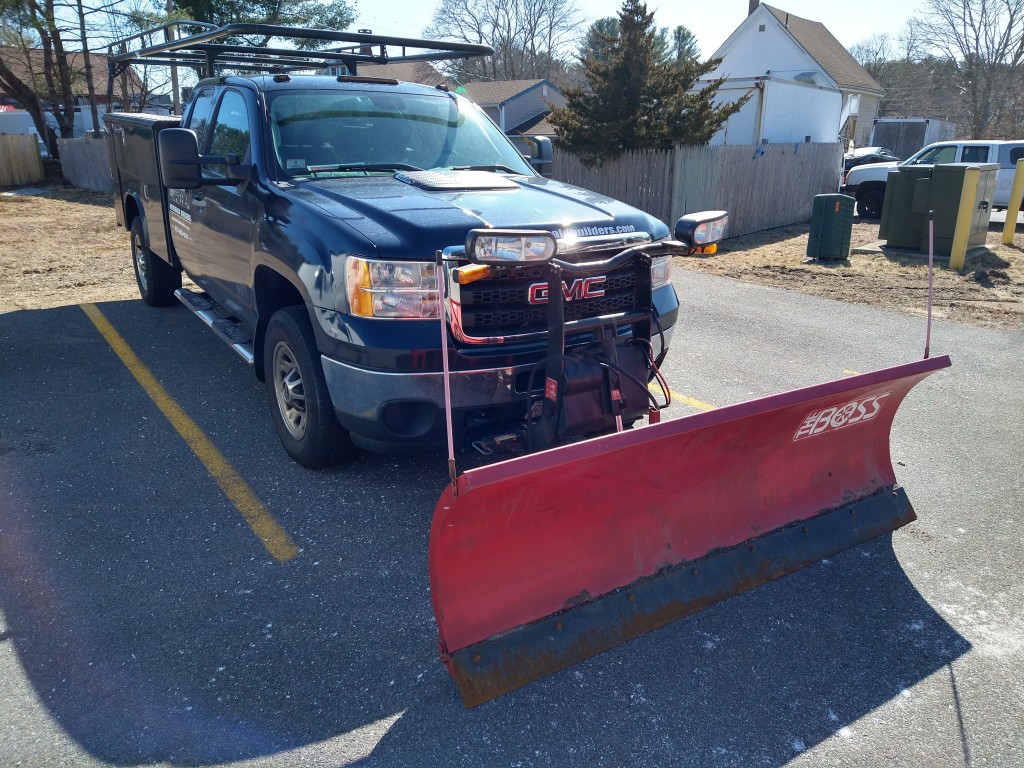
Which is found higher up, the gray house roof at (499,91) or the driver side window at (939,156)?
the gray house roof at (499,91)

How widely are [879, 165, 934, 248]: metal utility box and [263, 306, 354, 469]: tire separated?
441 inches

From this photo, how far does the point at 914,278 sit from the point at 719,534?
29.7ft

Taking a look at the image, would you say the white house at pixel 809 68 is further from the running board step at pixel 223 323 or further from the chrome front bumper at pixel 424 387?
the chrome front bumper at pixel 424 387

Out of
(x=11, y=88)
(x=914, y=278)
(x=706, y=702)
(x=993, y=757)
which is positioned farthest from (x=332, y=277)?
(x=11, y=88)

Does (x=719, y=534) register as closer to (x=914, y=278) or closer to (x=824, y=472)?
(x=824, y=472)

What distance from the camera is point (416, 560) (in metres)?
3.76

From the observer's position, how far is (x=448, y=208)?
156 inches

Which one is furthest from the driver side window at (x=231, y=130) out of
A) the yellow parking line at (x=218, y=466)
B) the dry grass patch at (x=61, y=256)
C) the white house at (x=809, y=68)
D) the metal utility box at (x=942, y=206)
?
the white house at (x=809, y=68)

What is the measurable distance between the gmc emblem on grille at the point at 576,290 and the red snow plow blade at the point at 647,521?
894 millimetres

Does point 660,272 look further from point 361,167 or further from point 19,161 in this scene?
point 19,161

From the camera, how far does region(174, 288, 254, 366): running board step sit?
203 inches

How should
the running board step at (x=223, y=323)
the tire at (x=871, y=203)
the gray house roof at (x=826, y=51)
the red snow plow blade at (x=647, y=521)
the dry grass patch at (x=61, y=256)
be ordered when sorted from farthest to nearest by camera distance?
the gray house roof at (x=826, y=51) → the tire at (x=871, y=203) → the dry grass patch at (x=61, y=256) → the running board step at (x=223, y=323) → the red snow plow blade at (x=647, y=521)

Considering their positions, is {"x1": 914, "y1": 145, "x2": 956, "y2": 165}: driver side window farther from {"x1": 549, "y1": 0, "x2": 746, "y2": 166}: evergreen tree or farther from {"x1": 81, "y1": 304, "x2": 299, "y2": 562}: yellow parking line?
{"x1": 81, "y1": 304, "x2": 299, "y2": 562}: yellow parking line

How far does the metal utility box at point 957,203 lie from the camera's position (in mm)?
11578
